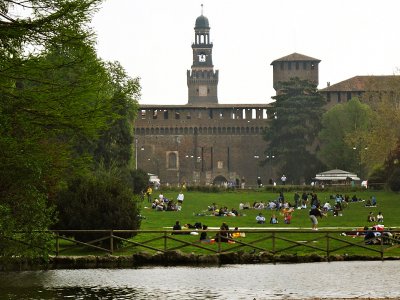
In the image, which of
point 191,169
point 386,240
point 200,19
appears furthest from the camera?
point 200,19

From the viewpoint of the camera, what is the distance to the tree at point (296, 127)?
8525 centimetres

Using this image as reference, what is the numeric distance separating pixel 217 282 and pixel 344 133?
193ft

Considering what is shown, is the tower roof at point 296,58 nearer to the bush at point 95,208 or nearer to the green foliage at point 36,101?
the bush at point 95,208

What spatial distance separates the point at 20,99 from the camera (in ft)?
71.5

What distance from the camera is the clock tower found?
134 meters

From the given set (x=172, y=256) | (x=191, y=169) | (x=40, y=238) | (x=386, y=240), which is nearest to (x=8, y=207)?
(x=40, y=238)

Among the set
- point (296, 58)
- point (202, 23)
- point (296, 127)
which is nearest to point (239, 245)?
point (296, 127)

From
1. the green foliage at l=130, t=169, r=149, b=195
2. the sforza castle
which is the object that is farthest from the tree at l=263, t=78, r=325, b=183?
the green foliage at l=130, t=169, r=149, b=195

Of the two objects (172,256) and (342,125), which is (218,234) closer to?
(172,256)

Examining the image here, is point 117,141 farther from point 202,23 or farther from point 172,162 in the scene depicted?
point 202,23

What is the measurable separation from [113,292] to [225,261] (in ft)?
21.4

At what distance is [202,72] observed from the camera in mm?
134500

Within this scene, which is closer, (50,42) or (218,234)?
(50,42)

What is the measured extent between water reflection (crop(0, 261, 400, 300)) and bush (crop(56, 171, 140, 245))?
3.81m
